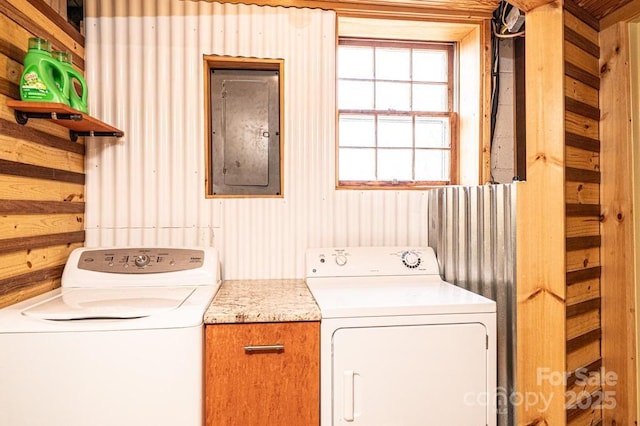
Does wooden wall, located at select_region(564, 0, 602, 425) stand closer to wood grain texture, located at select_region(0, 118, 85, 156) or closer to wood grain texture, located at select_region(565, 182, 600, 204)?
wood grain texture, located at select_region(565, 182, 600, 204)

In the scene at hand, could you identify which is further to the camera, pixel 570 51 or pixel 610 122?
pixel 610 122

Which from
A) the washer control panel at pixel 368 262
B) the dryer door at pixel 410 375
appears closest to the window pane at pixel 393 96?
the washer control panel at pixel 368 262

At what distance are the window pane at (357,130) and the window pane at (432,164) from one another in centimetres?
33

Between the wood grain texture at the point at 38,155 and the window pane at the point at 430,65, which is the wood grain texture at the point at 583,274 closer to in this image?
the window pane at the point at 430,65

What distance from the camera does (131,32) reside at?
2.09m

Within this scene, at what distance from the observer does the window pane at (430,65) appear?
8.24ft

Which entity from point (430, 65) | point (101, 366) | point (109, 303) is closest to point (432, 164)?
point (430, 65)

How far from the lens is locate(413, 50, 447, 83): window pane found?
2.51 meters

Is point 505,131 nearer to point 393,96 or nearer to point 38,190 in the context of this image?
point 393,96

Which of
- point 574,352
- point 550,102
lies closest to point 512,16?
point 550,102

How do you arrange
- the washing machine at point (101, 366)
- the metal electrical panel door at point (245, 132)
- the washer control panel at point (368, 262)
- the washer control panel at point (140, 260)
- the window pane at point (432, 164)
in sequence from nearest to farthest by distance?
the washing machine at point (101, 366)
the washer control panel at point (140, 260)
the washer control panel at point (368, 262)
the metal electrical panel door at point (245, 132)
the window pane at point (432, 164)

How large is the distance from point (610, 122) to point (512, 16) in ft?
3.35

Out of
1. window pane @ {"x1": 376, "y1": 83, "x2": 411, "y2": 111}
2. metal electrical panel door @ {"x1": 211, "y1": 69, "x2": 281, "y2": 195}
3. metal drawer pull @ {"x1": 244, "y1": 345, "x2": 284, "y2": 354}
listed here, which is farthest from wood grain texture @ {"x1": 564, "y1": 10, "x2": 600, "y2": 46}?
metal drawer pull @ {"x1": 244, "y1": 345, "x2": 284, "y2": 354}

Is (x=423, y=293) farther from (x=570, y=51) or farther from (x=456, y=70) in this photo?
(x=456, y=70)
